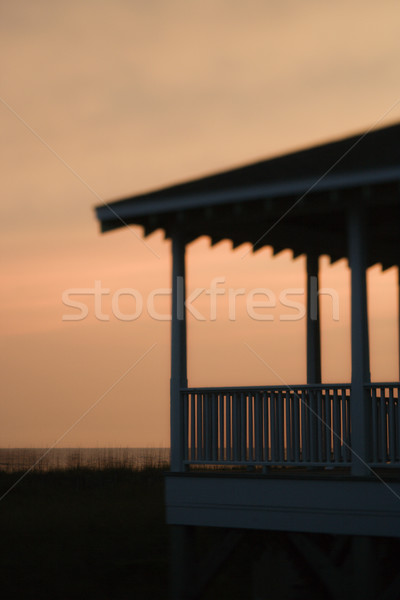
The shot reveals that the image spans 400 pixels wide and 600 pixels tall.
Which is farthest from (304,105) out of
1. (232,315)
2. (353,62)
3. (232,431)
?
(232,431)

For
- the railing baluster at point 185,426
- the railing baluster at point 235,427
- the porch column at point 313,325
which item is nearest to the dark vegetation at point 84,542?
the porch column at point 313,325

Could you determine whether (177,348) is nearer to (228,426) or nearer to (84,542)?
(228,426)

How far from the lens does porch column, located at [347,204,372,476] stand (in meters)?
11.0

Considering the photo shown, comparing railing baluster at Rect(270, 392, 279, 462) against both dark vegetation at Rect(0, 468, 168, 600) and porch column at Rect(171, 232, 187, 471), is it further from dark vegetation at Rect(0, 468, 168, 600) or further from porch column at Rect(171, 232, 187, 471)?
dark vegetation at Rect(0, 468, 168, 600)

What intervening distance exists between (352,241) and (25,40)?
1491 cm

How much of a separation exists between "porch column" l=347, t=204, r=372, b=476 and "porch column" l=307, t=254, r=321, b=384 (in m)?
3.40

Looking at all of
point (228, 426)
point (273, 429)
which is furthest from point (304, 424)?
point (228, 426)

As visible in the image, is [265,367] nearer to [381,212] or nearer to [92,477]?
[381,212]

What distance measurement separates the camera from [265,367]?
1583cm

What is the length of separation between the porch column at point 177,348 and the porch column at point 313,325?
112 inches

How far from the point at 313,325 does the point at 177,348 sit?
325cm

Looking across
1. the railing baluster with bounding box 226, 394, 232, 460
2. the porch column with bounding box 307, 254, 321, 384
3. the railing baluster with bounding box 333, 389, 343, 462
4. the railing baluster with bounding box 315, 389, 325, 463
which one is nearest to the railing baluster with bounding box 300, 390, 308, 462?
the railing baluster with bounding box 315, 389, 325, 463

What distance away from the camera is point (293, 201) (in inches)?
454

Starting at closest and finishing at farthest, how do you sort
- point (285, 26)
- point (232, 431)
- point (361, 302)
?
point (361, 302)
point (232, 431)
point (285, 26)
